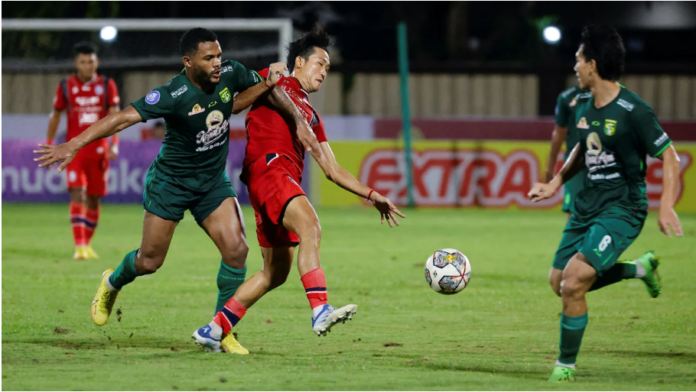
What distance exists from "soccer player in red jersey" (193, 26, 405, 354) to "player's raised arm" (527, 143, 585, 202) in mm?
862

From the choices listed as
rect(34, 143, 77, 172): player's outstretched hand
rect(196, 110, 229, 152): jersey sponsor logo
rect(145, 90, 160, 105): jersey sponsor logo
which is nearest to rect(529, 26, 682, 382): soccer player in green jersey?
rect(196, 110, 229, 152): jersey sponsor logo

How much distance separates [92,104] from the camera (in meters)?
11.9

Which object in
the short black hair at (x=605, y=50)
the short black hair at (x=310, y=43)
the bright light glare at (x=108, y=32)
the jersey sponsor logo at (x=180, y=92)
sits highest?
the bright light glare at (x=108, y=32)

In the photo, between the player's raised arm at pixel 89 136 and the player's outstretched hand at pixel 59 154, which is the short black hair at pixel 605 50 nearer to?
the player's raised arm at pixel 89 136

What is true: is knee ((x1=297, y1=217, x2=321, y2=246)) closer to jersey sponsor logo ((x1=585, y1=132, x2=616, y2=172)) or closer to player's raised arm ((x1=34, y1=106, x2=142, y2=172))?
player's raised arm ((x1=34, y1=106, x2=142, y2=172))

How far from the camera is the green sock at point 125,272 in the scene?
6797mm

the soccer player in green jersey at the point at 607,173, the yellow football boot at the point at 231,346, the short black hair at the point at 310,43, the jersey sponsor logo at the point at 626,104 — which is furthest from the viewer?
the short black hair at the point at 310,43

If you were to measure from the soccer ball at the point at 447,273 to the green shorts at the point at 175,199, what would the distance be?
60.8 inches

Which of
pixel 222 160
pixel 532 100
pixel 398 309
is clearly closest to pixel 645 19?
pixel 532 100

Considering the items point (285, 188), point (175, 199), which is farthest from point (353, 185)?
point (175, 199)

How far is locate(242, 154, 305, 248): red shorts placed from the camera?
20.2 feet

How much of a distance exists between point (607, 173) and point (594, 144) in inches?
7.6

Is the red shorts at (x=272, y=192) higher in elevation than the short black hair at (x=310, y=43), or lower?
lower

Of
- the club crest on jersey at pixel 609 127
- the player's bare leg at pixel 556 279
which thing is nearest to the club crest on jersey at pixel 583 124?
the club crest on jersey at pixel 609 127
